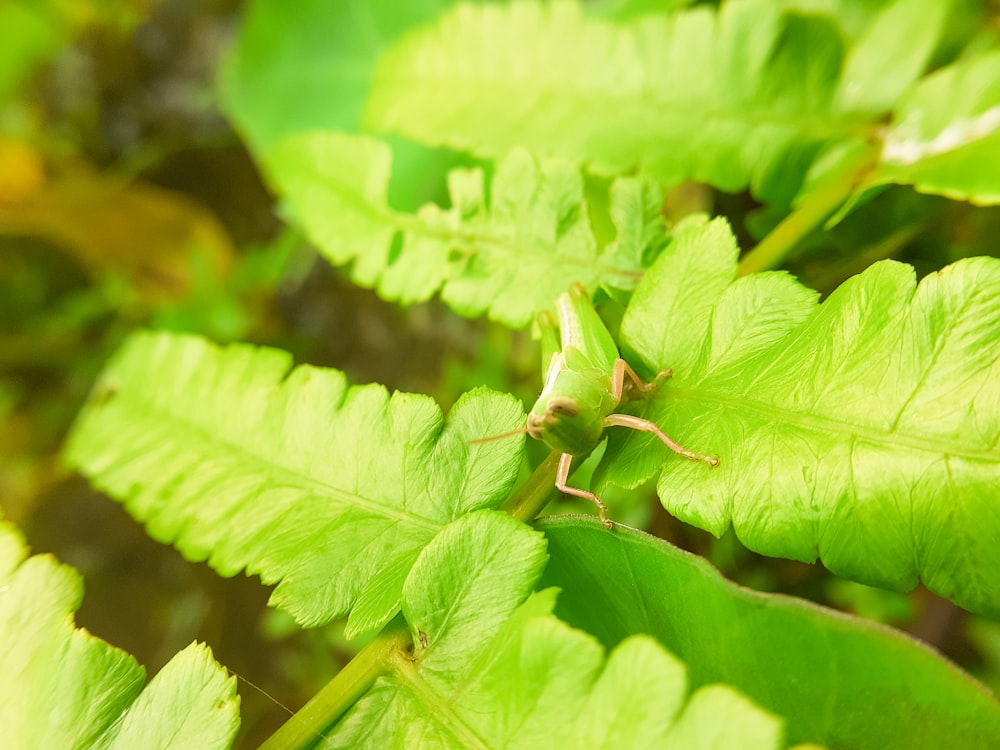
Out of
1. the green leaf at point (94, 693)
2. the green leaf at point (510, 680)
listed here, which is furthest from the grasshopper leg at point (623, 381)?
the green leaf at point (94, 693)

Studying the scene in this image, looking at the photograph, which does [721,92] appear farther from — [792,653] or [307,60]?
[307,60]

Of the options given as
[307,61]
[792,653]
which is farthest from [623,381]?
[307,61]

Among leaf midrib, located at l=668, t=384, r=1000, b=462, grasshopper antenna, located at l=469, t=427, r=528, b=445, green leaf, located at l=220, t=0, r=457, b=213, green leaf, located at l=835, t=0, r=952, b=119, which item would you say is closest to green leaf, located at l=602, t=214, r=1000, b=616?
leaf midrib, located at l=668, t=384, r=1000, b=462

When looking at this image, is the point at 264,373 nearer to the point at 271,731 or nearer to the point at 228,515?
the point at 228,515

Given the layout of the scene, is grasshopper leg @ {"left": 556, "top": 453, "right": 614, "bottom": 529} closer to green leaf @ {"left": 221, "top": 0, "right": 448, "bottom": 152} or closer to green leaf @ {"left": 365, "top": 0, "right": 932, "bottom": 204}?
green leaf @ {"left": 365, "top": 0, "right": 932, "bottom": 204}

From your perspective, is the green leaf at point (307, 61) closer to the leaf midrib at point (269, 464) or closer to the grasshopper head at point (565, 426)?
the leaf midrib at point (269, 464)

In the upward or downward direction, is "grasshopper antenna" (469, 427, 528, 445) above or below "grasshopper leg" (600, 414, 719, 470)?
below
